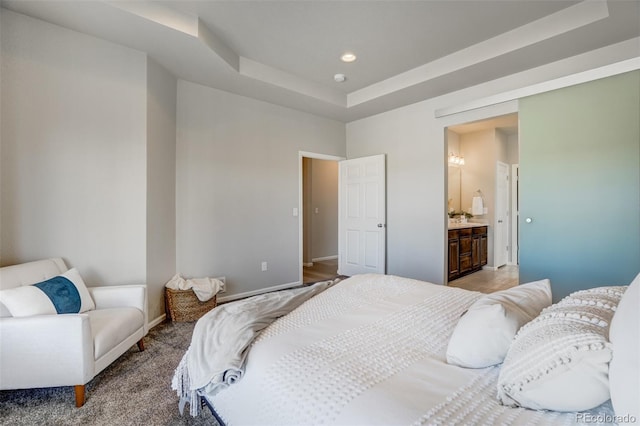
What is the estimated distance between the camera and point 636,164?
2.47 meters

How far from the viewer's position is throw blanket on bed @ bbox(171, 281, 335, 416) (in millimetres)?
1156

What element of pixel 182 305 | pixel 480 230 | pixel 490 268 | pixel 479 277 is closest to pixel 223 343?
pixel 182 305

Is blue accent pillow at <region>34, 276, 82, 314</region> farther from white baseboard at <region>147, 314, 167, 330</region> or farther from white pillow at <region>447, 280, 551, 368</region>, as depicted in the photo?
white pillow at <region>447, 280, 551, 368</region>

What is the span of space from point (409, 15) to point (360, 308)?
7.95ft

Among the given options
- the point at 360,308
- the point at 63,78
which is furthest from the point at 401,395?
the point at 63,78

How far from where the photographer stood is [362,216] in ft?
15.6

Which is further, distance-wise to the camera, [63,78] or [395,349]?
[63,78]

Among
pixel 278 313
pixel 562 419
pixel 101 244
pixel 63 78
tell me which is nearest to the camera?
pixel 562 419

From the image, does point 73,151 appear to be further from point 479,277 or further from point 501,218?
point 501,218

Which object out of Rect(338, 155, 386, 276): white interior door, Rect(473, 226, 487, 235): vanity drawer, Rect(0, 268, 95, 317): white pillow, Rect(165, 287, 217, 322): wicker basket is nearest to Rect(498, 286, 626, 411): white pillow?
Rect(0, 268, 95, 317): white pillow

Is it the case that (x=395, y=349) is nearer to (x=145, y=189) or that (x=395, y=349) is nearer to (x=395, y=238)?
(x=145, y=189)

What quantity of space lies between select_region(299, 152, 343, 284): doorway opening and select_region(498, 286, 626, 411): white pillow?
5.18 m

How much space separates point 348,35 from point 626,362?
2.98 metres

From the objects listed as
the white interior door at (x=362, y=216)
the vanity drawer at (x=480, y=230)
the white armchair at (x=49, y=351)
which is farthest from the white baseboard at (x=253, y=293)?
the vanity drawer at (x=480, y=230)
